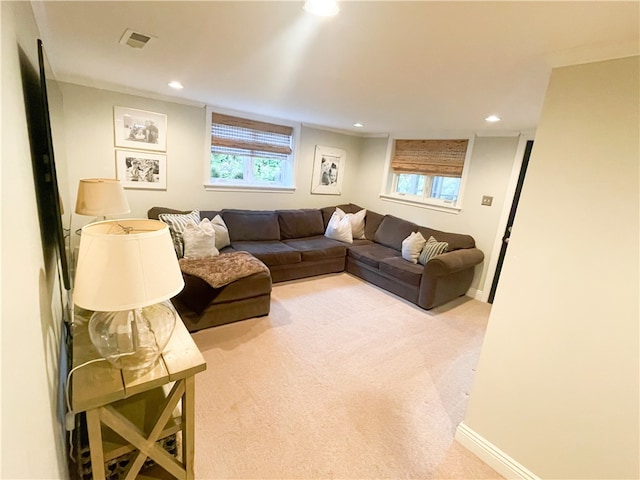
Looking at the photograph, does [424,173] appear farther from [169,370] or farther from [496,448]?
[169,370]

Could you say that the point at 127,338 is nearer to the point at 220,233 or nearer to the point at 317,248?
the point at 220,233

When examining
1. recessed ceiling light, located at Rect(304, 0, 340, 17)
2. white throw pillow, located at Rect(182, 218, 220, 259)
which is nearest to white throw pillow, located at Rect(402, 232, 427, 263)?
white throw pillow, located at Rect(182, 218, 220, 259)

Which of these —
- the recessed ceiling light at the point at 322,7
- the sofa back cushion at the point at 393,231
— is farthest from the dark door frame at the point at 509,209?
the recessed ceiling light at the point at 322,7

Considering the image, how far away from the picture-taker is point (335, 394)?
207cm

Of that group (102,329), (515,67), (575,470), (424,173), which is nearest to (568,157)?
(515,67)

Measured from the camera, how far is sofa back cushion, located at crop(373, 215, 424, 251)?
14.5ft

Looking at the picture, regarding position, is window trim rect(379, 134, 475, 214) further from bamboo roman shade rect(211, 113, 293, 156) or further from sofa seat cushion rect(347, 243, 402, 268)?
bamboo roman shade rect(211, 113, 293, 156)

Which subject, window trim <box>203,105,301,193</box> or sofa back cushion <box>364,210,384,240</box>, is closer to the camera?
window trim <box>203,105,301,193</box>

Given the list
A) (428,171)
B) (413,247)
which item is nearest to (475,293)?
(413,247)

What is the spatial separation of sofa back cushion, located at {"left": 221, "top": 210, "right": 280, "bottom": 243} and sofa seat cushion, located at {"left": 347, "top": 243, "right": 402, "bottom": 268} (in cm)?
113

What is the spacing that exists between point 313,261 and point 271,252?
Result: 636mm

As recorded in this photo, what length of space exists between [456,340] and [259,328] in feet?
6.15

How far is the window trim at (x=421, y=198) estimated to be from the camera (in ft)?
13.2

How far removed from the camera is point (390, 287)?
3836 millimetres
